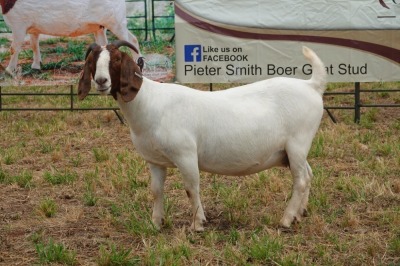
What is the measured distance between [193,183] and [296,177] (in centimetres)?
85

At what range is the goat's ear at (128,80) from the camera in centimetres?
564

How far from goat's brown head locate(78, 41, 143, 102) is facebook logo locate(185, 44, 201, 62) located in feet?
17.3

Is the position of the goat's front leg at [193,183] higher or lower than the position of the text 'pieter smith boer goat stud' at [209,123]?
lower

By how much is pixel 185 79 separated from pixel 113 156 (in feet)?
7.74

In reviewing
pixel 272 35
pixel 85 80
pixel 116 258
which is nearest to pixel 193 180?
pixel 116 258

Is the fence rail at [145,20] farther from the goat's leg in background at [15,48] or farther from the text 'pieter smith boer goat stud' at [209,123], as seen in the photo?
the text 'pieter smith boer goat stud' at [209,123]

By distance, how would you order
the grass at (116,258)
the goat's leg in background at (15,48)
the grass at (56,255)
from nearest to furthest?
the grass at (116,258) < the grass at (56,255) < the goat's leg in background at (15,48)

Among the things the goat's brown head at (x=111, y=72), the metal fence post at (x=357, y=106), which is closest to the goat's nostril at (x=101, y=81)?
the goat's brown head at (x=111, y=72)

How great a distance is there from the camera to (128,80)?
5.66 metres

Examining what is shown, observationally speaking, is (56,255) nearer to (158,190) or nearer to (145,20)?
(158,190)

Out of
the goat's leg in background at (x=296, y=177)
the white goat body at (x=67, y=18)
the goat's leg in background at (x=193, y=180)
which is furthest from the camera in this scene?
the white goat body at (x=67, y=18)

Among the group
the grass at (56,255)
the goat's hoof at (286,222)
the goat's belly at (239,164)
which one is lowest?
the goat's hoof at (286,222)

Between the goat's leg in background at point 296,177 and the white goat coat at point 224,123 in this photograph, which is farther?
the goat's leg in background at point 296,177

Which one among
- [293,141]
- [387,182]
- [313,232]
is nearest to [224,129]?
[293,141]
